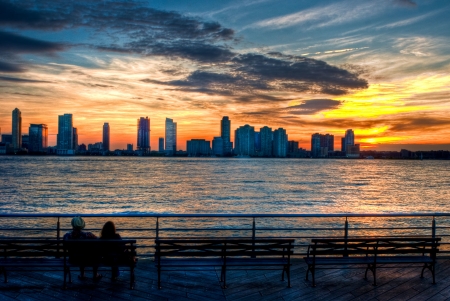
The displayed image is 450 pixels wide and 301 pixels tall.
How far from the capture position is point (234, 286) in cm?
734

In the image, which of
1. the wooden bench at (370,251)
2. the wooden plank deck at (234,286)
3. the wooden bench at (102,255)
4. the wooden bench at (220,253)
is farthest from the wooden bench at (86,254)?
the wooden bench at (370,251)

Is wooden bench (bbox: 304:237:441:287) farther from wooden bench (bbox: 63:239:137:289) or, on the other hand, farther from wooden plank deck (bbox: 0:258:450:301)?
wooden bench (bbox: 63:239:137:289)

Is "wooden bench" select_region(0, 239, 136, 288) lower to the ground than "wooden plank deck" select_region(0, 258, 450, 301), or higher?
higher

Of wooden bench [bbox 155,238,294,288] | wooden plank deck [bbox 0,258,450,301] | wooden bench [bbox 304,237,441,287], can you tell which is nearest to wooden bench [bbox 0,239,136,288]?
wooden plank deck [bbox 0,258,450,301]

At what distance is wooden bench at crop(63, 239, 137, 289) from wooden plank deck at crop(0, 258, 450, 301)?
1.35ft

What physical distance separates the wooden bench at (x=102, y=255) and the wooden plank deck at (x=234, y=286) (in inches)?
16.2

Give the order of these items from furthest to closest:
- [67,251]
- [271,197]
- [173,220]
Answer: [271,197] < [173,220] < [67,251]

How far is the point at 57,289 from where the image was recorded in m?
7.04

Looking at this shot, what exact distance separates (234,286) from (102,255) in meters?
2.45

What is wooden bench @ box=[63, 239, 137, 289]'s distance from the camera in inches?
278

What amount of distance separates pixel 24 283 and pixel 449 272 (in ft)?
27.4

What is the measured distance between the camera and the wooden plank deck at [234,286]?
22.3ft

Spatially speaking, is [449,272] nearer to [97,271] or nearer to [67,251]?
[97,271]

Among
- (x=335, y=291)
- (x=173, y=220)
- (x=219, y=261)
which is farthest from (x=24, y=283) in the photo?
(x=173, y=220)
